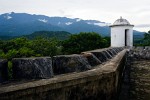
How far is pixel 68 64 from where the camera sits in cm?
288

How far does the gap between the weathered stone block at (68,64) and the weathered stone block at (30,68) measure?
31 centimetres

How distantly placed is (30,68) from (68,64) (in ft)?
2.21

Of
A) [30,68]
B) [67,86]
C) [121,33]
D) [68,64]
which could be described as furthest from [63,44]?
[67,86]

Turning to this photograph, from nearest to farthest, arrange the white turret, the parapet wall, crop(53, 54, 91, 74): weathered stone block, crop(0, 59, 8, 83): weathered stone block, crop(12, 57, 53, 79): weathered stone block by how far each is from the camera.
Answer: the parapet wall, crop(0, 59, 8, 83): weathered stone block, crop(12, 57, 53, 79): weathered stone block, crop(53, 54, 91, 74): weathered stone block, the white turret

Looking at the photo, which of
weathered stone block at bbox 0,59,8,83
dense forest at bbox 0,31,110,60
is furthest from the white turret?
weathered stone block at bbox 0,59,8,83

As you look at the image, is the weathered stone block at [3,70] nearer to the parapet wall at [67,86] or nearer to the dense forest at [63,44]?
the parapet wall at [67,86]

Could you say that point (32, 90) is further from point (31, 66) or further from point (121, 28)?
point (121, 28)

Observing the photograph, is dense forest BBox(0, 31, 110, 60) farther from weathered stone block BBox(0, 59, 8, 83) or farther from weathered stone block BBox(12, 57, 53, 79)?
weathered stone block BBox(0, 59, 8, 83)

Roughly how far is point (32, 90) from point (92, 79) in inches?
33.7

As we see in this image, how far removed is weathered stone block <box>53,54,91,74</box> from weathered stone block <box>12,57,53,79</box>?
31 centimetres

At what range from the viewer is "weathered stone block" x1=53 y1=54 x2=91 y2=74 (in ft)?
8.95

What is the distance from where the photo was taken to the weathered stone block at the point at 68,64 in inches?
107

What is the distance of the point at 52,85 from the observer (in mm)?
2016

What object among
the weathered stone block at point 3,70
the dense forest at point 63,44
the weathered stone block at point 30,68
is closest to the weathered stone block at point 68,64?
the weathered stone block at point 30,68
